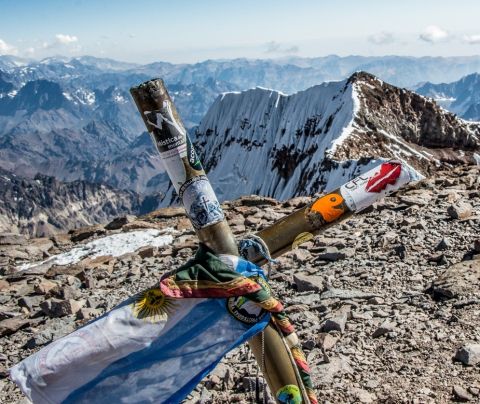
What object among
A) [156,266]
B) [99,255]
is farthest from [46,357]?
[99,255]

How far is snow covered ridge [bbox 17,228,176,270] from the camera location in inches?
598

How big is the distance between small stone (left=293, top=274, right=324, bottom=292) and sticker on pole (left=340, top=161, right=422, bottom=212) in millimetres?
5073

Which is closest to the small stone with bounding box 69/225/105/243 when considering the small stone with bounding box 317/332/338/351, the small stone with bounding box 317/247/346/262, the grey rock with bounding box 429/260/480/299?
the small stone with bounding box 317/247/346/262

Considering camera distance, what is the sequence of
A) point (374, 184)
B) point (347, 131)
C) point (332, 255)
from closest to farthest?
point (374, 184)
point (332, 255)
point (347, 131)

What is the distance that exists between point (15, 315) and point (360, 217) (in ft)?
26.3

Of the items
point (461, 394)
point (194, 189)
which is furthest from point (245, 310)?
point (461, 394)

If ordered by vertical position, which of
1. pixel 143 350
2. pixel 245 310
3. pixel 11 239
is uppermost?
pixel 245 310

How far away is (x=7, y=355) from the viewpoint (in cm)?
852

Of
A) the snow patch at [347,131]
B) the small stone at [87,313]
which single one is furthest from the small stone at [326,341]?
the snow patch at [347,131]

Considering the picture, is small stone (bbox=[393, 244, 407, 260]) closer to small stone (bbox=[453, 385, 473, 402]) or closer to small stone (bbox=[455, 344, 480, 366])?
small stone (bbox=[455, 344, 480, 366])

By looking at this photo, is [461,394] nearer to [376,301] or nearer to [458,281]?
[376,301]

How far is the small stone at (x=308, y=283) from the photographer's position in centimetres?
879

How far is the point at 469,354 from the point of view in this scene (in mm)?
5934

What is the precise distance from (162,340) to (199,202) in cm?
104
